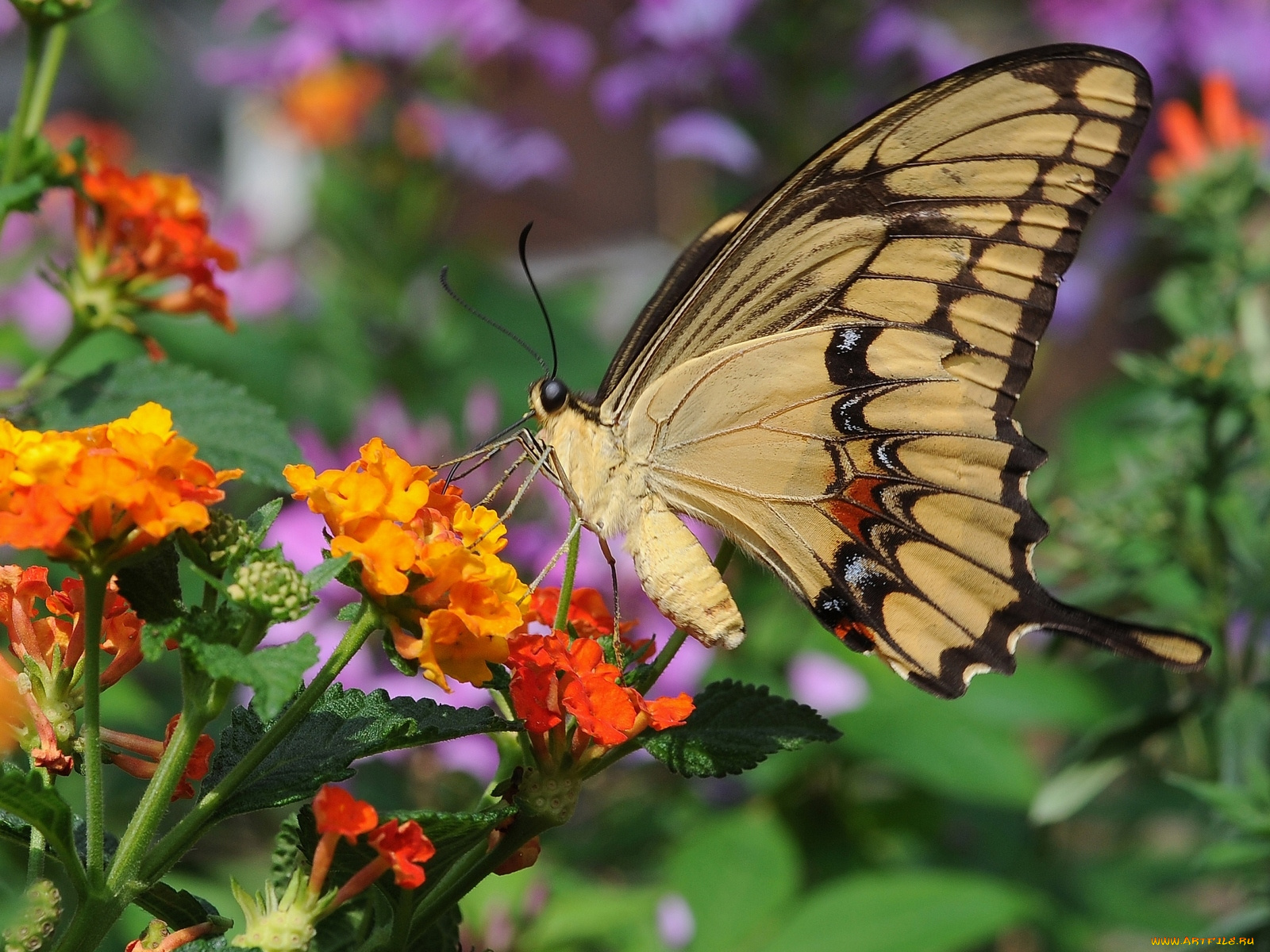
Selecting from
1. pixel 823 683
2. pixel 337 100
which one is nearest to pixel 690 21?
pixel 337 100

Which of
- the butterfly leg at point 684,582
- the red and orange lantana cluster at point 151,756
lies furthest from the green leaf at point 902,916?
the red and orange lantana cluster at point 151,756

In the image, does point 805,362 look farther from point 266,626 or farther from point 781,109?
point 781,109

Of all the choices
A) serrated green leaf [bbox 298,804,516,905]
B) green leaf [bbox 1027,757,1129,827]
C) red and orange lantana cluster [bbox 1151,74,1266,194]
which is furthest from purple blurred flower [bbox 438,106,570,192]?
serrated green leaf [bbox 298,804,516,905]

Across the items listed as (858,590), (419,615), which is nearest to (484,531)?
(419,615)

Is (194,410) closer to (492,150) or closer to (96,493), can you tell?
(96,493)

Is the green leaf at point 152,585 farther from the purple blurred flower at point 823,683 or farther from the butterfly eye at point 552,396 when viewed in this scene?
the purple blurred flower at point 823,683

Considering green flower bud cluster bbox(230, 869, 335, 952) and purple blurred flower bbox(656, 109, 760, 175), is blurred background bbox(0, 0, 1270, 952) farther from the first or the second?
green flower bud cluster bbox(230, 869, 335, 952)
